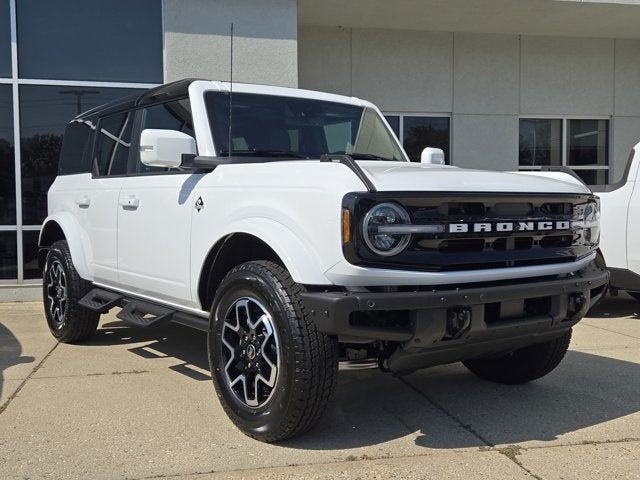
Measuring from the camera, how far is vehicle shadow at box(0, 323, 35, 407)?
207 inches

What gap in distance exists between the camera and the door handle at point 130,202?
15.1ft

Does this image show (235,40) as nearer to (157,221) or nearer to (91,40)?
(91,40)

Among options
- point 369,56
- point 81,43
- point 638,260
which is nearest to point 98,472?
point 638,260

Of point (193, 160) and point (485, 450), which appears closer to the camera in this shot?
point (485, 450)

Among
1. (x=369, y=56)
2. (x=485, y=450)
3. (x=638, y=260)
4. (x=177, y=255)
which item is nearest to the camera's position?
(x=485, y=450)

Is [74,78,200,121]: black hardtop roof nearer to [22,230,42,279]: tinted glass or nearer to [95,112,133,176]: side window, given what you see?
[95,112,133,176]: side window

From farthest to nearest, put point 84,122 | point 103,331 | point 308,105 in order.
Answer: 1. point 103,331
2. point 84,122
3. point 308,105

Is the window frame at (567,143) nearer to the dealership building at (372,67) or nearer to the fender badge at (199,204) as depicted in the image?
the dealership building at (372,67)

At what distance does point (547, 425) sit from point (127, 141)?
3639 millimetres

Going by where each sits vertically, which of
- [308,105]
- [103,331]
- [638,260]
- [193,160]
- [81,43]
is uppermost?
[81,43]

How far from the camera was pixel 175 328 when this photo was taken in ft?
21.6

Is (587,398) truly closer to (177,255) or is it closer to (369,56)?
(177,255)

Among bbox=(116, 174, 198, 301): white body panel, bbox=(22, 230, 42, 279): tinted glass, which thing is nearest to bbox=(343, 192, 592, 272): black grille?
bbox=(116, 174, 198, 301): white body panel

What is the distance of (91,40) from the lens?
29.4 ft
